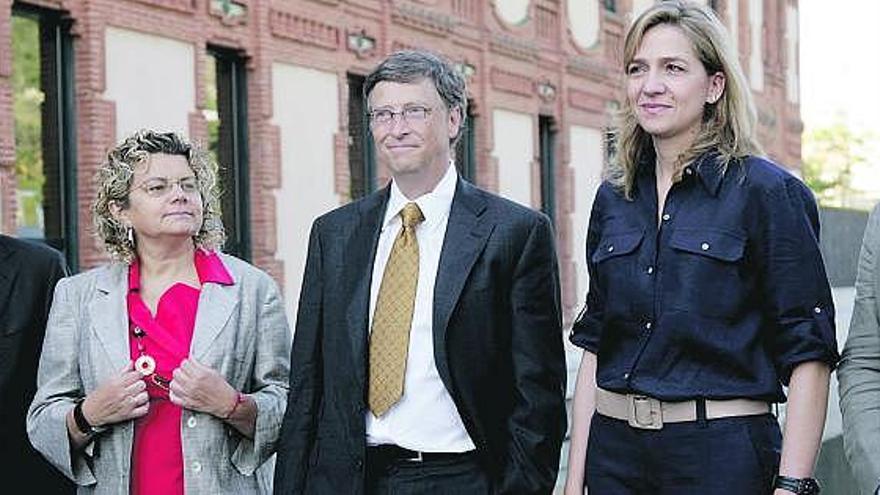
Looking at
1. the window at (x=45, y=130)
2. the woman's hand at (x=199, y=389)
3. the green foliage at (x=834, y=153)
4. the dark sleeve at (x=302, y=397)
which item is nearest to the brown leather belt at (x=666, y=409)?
the dark sleeve at (x=302, y=397)

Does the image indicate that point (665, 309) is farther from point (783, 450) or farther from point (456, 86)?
point (456, 86)

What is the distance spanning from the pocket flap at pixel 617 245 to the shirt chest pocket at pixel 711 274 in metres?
0.15

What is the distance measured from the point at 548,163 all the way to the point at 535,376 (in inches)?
769

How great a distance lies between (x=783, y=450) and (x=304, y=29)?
512 inches

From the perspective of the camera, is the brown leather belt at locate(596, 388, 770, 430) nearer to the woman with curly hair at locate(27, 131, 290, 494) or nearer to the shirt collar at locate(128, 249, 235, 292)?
the woman with curly hair at locate(27, 131, 290, 494)

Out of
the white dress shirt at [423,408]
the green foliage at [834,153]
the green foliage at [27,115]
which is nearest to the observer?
the white dress shirt at [423,408]

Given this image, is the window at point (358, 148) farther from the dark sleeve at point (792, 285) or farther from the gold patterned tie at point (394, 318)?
the dark sleeve at point (792, 285)

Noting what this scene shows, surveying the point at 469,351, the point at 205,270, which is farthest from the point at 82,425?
the point at 469,351

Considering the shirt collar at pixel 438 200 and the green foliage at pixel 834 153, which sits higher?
the green foliage at pixel 834 153

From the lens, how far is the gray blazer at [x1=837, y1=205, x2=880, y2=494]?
3928 mm

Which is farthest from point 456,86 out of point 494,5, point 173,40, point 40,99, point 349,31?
point 494,5

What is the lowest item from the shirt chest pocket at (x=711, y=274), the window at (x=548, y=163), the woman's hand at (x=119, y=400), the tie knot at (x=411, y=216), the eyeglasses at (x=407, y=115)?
the woman's hand at (x=119, y=400)

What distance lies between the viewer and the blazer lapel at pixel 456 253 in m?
4.46

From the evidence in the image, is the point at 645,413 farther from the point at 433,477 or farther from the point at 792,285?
the point at 433,477
